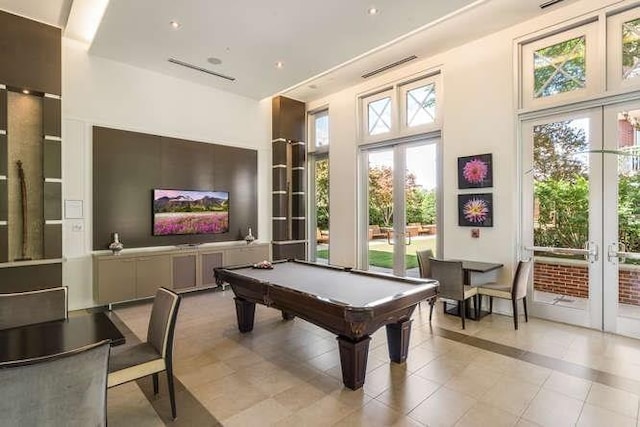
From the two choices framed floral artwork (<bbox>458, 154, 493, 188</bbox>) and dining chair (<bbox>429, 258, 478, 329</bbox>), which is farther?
framed floral artwork (<bbox>458, 154, 493, 188</bbox>)

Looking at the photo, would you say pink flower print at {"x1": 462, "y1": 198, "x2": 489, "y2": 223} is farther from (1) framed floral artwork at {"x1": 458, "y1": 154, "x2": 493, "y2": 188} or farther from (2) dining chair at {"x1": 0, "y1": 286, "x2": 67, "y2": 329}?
(2) dining chair at {"x1": 0, "y1": 286, "x2": 67, "y2": 329}

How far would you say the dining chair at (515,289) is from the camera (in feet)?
14.4

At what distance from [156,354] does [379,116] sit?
19.2 feet

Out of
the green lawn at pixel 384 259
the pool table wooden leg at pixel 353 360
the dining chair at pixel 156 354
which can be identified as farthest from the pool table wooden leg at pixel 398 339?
the green lawn at pixel 384 259

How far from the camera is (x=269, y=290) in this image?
3504 mm

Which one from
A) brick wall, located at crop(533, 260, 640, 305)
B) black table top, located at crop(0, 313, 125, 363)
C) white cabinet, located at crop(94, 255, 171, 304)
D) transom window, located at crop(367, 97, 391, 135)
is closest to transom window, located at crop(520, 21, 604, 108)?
brick wall, located at crop(533, 260, 640, 305)

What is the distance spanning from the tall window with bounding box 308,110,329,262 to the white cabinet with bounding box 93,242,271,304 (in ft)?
6.16

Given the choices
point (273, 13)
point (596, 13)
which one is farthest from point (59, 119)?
point (596, 13)

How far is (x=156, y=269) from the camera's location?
571cm

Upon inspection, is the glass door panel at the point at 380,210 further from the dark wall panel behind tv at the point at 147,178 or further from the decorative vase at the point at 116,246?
the decorative vase at the point at 116,246

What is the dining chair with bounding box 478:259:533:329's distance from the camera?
173 inches

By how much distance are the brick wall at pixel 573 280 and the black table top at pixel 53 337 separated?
16.8 ft

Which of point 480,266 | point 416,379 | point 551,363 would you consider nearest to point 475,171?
point 480,266

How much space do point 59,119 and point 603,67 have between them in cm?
730
